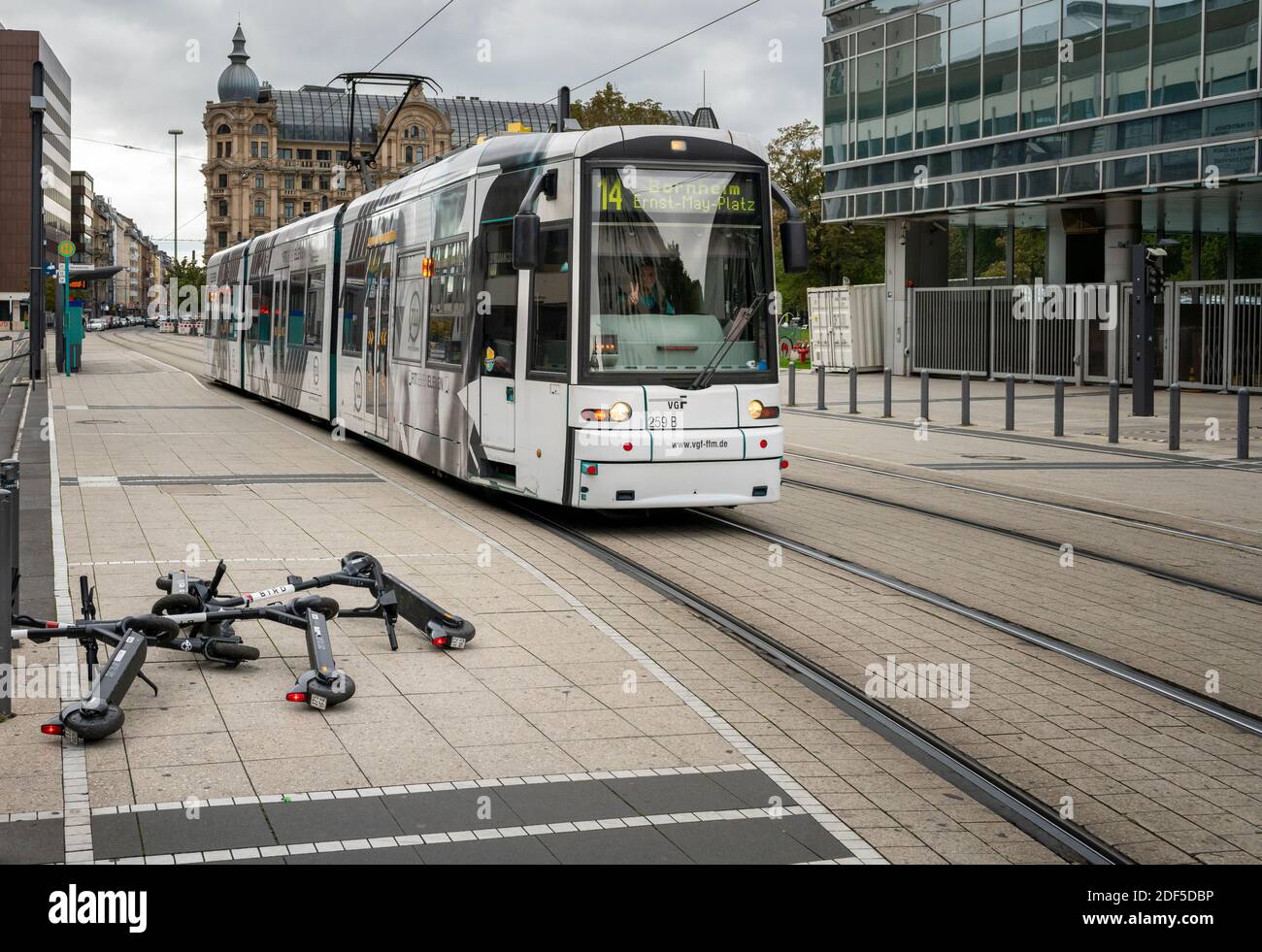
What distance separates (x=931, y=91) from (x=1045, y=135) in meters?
5.21

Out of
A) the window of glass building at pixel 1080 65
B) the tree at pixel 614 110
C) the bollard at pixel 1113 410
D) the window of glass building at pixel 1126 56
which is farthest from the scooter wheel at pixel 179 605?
the tree at pixel 614 110

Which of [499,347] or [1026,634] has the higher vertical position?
[499,347]

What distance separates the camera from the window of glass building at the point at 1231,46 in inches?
1115

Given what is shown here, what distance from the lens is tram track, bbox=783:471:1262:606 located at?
33.3 feet

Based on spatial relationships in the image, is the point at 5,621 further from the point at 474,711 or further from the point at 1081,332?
the point at 1081,332

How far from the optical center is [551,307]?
11930mm

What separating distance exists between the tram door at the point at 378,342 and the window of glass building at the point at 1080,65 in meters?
20.1

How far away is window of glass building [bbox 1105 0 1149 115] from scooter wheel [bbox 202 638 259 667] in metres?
28.1

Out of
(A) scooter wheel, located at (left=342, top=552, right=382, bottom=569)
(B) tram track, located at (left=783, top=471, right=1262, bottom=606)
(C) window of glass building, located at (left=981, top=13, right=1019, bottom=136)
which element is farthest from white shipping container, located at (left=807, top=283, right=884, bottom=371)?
(A) scooter wheel, located at (left=342, top=552, right=382, bottom=569)

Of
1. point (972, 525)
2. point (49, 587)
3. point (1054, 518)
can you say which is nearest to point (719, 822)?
point (49, 587)

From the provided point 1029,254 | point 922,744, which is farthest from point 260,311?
point 922,744

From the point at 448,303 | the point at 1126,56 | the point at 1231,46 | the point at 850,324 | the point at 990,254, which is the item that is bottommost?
the point at 448,303

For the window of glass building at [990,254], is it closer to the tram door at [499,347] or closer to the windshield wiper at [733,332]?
the tram door at [499,347]
